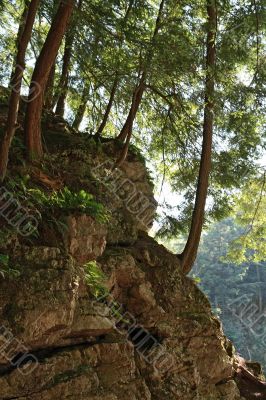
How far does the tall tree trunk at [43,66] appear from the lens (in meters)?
6.81

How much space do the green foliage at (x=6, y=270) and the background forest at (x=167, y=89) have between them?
1.35 m

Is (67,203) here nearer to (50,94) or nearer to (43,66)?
(43,66)

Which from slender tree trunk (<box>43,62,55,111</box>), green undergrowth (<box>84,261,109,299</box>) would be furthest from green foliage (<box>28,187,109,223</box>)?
slender tree trunk (<box>43,62,55,111</box>)

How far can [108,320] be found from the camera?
679 cm

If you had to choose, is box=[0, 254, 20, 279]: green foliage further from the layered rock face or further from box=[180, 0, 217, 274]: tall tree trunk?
box=[180, 0, 217, 274]: tall tree trunk

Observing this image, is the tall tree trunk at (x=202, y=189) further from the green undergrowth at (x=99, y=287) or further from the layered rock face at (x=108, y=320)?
the green undergrowth at (x=99, y=287)

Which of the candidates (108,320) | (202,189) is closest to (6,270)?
(108,320)

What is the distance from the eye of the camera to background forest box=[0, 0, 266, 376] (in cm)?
734

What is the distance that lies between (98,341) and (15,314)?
1718 mm

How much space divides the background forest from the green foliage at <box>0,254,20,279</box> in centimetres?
135

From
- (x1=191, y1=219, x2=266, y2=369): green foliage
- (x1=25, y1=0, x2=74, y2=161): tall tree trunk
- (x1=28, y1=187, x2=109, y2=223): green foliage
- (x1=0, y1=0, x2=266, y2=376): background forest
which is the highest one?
(x1=191, y1=219, x2=266, y2=369): green foliage

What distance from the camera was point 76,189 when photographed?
8148mm

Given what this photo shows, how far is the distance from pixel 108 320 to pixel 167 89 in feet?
18.8

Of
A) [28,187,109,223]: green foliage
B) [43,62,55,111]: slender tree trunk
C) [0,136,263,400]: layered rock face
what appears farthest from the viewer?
[43,62,55,111]: slender tree trunk
